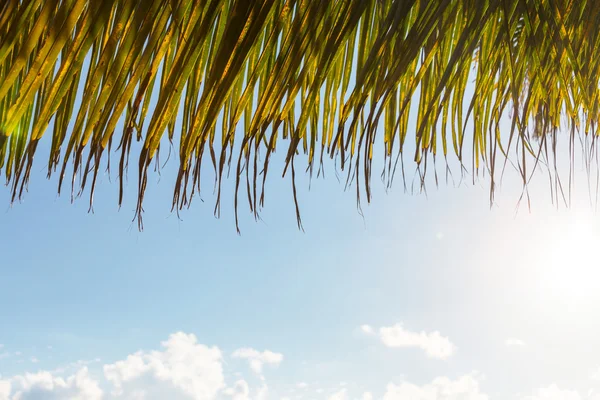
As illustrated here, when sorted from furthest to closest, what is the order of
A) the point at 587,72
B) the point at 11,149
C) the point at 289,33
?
the point at 587,72 < the point at 11,149 < the point at 289,33

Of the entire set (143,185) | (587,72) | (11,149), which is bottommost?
(143,185)

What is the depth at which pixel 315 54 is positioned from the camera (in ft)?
2.69

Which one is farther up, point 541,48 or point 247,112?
point 541,48

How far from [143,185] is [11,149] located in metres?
0.30

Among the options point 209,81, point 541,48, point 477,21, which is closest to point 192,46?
point 209,81

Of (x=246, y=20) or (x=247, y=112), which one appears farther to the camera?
(x=247, y=112)

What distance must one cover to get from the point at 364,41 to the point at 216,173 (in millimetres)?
336

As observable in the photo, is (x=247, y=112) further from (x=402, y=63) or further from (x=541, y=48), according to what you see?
(x=541, y=48)

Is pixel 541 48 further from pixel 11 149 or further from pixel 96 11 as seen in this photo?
pixel 11 149

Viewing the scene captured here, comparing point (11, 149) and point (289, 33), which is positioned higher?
point (289, 33)

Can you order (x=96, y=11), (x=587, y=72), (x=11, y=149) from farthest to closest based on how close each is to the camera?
(x=587, y=72) < (x=11, y=149) < (x=96, y=11)

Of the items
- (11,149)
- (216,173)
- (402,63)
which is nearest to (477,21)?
(402,63)

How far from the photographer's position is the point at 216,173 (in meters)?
0.90

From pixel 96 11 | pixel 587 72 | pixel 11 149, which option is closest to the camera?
pixel 96 11
